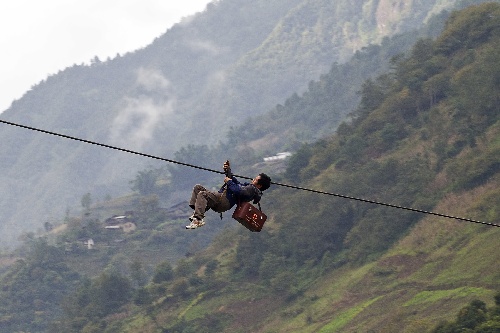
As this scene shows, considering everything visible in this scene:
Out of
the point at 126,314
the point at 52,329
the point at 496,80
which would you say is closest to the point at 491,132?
the point at 496,80

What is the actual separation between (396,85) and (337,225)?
20766 millimetres

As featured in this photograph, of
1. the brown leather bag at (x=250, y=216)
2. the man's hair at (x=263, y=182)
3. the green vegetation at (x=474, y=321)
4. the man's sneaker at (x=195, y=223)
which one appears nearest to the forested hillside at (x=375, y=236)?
the green vegetation at (x=474, y=321)

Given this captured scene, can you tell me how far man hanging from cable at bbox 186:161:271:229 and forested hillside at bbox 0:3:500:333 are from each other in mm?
52351

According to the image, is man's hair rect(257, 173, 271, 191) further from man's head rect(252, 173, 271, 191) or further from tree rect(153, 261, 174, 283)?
tree rect(153, 261, 174, 283)

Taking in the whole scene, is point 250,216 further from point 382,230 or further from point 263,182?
point 382,230

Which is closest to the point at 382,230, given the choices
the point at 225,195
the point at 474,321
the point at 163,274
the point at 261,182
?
the point at 163,274

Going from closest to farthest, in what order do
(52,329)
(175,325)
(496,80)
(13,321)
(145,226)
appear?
(175,325) < (496,80) < (52,329) < (13,321) < (145,226)

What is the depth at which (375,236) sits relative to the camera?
91.9 metres

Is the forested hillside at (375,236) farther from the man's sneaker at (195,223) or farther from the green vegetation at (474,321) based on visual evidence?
the man's sneaker at (195,223)

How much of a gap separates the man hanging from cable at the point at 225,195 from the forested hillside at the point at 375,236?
5235 cm

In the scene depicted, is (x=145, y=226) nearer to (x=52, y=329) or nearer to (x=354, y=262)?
(x=52, y=329)

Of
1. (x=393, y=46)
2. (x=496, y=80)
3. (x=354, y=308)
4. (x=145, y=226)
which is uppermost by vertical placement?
(x=393, y=46)

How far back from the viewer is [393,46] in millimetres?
197125

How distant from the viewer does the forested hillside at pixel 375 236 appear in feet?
263
